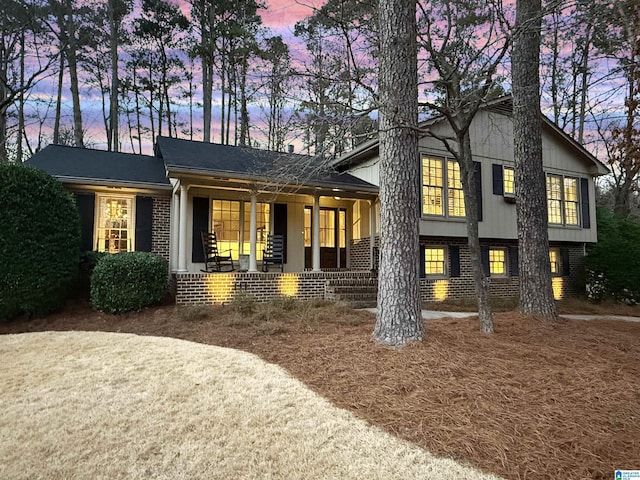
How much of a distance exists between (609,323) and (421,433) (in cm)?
643

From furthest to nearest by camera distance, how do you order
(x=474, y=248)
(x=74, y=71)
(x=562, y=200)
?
1. (x=74, y=71)
2. (x=562, y=200)
3. (x=474, y=248)

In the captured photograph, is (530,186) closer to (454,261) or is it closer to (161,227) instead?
(454,261)

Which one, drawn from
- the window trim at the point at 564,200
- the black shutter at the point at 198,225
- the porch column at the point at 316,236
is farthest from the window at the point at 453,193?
the black shutter at the point at 198,225

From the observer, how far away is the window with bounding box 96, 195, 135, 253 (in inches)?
334

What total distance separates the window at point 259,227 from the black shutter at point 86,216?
3359 millimetres

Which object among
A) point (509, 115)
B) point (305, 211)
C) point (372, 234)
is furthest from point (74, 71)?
point (509, 115)

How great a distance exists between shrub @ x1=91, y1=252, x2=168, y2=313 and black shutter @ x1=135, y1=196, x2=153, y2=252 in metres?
1.65

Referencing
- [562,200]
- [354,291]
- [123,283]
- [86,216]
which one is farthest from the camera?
[562,200]

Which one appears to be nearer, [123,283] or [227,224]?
[123,283]

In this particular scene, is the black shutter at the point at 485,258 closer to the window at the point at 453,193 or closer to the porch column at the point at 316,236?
the window at the point at 453,193

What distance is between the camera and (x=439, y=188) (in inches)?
388

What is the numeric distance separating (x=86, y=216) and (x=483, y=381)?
8382 mm

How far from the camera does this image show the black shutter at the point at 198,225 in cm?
886

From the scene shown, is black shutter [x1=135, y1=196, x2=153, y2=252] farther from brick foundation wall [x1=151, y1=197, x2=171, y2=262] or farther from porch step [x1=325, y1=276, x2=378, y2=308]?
porch step [x1=325, y1=276, x2=378, y2=308]
